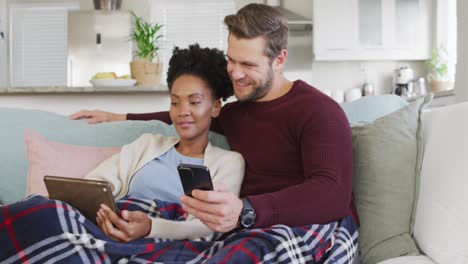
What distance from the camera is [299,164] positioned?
1.61m

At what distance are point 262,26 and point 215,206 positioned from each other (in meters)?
0.65

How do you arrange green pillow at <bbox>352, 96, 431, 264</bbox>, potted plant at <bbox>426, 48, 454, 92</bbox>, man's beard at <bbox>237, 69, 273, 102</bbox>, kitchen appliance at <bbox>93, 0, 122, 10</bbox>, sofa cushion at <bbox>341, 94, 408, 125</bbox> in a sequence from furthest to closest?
kitchen appliance at <bbox>93, 0, 122, 10</bbox>, potted plant at <bbox>426, 48, 454, 92</bbox>, sofa cushion at <bbox>341, 94, 408, 125</bbox>, man's beard at <bbox>237, 69, 273, 102</bbox>, green pillow at <bbox>352, 96, 431, 264</bbox>

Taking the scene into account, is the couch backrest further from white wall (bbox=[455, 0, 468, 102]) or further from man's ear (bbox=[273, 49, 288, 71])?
white wall (bbox=[455, 0, 468, 102])

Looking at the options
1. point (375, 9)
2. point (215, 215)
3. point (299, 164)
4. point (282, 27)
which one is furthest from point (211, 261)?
point (375, 9)

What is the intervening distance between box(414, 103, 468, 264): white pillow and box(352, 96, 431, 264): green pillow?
0.11ft

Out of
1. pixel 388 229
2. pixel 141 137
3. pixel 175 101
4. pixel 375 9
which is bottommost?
pixel 388 229

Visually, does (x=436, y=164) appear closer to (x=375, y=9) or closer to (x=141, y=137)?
(x=141, y=137)

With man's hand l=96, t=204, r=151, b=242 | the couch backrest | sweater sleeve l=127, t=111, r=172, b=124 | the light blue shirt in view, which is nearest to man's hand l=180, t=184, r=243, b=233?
man's hand l=96, t=204, r=151, b=242

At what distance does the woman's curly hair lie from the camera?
1.84m

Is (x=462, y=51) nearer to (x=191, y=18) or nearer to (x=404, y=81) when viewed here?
(x=404, y=81)

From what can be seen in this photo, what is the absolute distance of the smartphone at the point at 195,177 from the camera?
119 centimetres

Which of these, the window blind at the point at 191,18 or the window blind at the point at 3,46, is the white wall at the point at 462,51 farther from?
the window blind at the point at 3,46

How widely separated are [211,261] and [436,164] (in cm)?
71

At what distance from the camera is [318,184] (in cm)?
139
